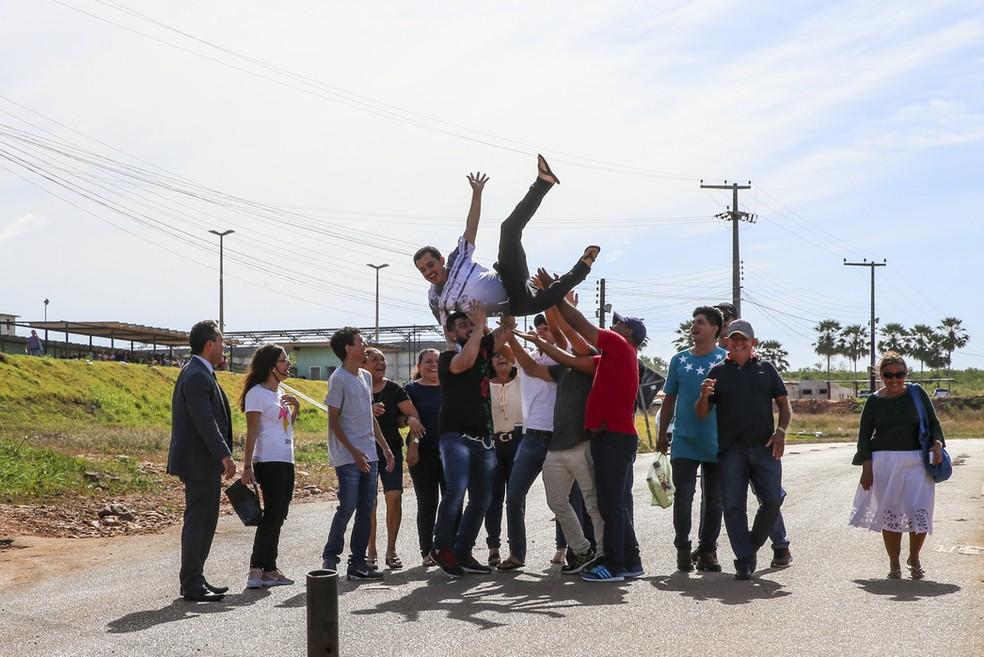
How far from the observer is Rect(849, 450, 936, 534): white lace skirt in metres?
9.19

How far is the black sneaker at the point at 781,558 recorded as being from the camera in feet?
32.1

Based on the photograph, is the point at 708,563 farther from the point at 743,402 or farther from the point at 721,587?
the point at 743,402

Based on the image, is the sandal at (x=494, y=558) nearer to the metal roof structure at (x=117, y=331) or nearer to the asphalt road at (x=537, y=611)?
the asphalt road at (x=537, y=611)

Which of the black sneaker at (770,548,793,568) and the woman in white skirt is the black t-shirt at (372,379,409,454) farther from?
the woman in white skirt

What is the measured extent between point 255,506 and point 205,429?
2.36 ft

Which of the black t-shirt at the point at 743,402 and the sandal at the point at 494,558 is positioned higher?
the black t-shirt at the point at 743,402

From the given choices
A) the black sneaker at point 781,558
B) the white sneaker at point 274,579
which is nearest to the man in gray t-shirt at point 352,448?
the white sneaker at point 274,579

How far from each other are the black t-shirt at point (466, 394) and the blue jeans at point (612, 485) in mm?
938

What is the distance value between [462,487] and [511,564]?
877 millimetres

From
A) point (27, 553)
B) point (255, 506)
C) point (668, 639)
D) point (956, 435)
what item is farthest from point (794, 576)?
point (956, 435)

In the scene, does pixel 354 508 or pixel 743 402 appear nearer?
pixel 354 508

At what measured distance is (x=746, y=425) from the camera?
31.1 ft

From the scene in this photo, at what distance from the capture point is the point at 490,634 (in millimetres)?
6938

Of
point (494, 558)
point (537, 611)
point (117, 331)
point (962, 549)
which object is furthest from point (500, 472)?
point (117, 331)
